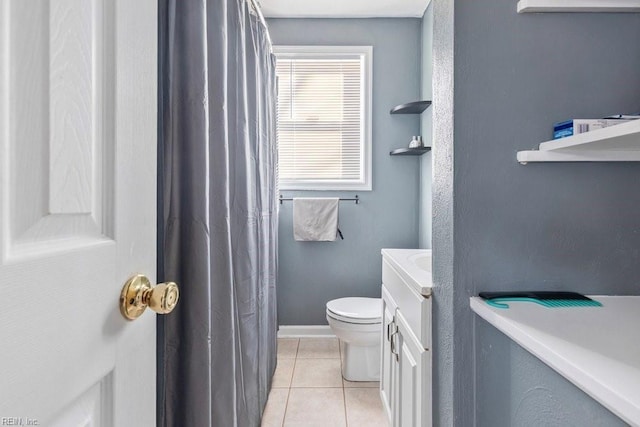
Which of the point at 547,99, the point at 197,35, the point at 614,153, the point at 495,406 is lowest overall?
the point at 495,406

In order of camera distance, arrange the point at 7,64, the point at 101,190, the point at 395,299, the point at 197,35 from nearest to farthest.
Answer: the point at 7,64, the point at 101,190, the point at 197,35, the point at 395,299

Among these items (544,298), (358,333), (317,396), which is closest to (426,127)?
(358,333)

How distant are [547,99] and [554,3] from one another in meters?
0.24

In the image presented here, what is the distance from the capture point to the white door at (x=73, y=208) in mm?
334

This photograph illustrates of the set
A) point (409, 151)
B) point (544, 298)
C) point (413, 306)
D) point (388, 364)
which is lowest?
point (388, 364)

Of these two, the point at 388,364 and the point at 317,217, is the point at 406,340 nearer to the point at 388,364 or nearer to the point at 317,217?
the point at 388,364

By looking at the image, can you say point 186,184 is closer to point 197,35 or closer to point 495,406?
point 197,35

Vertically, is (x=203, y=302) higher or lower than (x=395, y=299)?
higher

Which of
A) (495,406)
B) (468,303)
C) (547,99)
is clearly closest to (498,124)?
(547,99)

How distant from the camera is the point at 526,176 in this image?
89 cm

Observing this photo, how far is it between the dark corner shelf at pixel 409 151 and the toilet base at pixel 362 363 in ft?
4.31

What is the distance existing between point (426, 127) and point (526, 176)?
1.57m

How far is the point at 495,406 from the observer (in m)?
0.84

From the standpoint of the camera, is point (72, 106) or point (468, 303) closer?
point (72, 106)
